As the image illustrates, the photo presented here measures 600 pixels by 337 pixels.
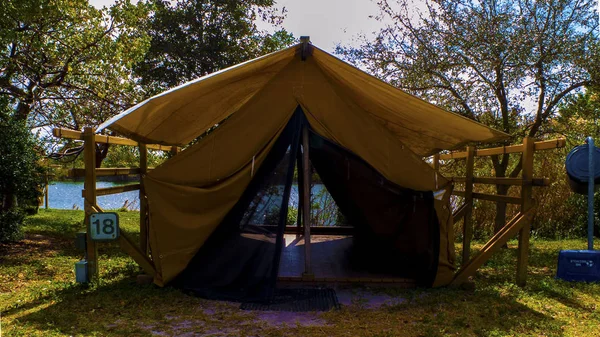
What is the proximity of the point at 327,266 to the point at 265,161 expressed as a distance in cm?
148

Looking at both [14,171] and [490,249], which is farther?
[14,171]

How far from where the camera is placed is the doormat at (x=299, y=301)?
389 cm

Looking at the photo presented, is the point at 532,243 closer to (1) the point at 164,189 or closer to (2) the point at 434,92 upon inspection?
(2) the point at 434,92

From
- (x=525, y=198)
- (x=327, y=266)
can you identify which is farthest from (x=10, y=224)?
(x=525, y=198)

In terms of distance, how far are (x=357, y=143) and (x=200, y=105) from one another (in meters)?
1.57

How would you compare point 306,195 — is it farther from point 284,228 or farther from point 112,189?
point 112,189

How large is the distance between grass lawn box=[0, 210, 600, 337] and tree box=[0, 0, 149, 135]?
2.94 m

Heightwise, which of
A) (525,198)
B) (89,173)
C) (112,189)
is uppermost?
(89,173)

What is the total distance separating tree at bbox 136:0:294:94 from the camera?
25.9ft

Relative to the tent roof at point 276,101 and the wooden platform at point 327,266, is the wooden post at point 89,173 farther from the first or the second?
the wooden platform at point 327,266

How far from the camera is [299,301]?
406 cm

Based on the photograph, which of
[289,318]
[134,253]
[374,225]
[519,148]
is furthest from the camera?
[374,225]

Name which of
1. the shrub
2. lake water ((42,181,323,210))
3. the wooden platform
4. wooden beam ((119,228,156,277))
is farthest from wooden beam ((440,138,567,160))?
lake water ((42,181,323,210))

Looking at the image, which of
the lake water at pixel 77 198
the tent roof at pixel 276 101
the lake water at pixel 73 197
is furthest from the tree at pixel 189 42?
the lake water at pixel 73 197
